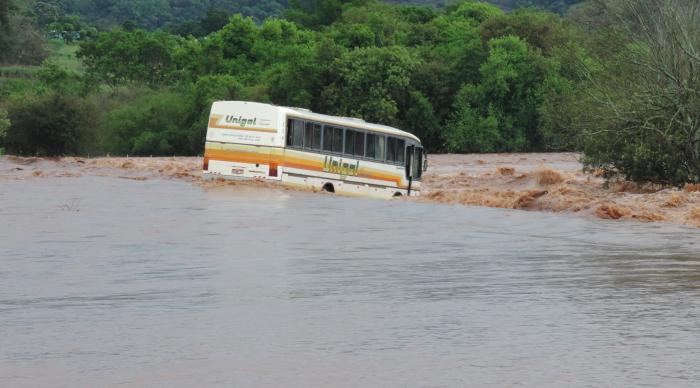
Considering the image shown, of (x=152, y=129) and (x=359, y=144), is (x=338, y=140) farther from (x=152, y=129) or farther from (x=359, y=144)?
(x=152, y=129)

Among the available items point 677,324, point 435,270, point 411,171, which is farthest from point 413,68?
point 677,324

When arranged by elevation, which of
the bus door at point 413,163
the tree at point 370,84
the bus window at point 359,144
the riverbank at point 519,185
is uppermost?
the tree at point 370,84

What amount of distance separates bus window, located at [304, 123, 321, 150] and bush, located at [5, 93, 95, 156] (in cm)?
4182

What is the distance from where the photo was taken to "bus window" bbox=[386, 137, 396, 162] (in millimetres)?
39338

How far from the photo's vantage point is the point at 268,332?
11.5m

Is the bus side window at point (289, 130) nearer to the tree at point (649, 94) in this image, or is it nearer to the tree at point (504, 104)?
the tree at point (649, 94)

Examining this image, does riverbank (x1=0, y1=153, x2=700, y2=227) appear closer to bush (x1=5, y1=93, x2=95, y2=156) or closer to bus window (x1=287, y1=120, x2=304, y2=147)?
bus window (x1=287, y1=120, x2=304, y2=147)

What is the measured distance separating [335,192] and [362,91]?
3774 cm

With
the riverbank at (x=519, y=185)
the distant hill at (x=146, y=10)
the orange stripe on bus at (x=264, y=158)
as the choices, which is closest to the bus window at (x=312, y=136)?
the orange stripe on bus at (x=264, y=158)

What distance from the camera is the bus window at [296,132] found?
36.0m

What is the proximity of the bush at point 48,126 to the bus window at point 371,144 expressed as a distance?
134 ft

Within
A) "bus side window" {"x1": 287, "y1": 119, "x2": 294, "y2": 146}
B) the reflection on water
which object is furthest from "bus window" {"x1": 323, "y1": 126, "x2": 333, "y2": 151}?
the reflection on water

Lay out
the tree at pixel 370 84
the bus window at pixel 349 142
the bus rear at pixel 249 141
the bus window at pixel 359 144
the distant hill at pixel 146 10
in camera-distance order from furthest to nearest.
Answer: the distant hill at pixel 146 10 → the tree at pixel 370 84 → the bus window at pixel 359 144 → the bus window at pixel 349 142 → the bus rear at pixel 249 141

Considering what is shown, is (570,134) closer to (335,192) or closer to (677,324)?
(335,192)
